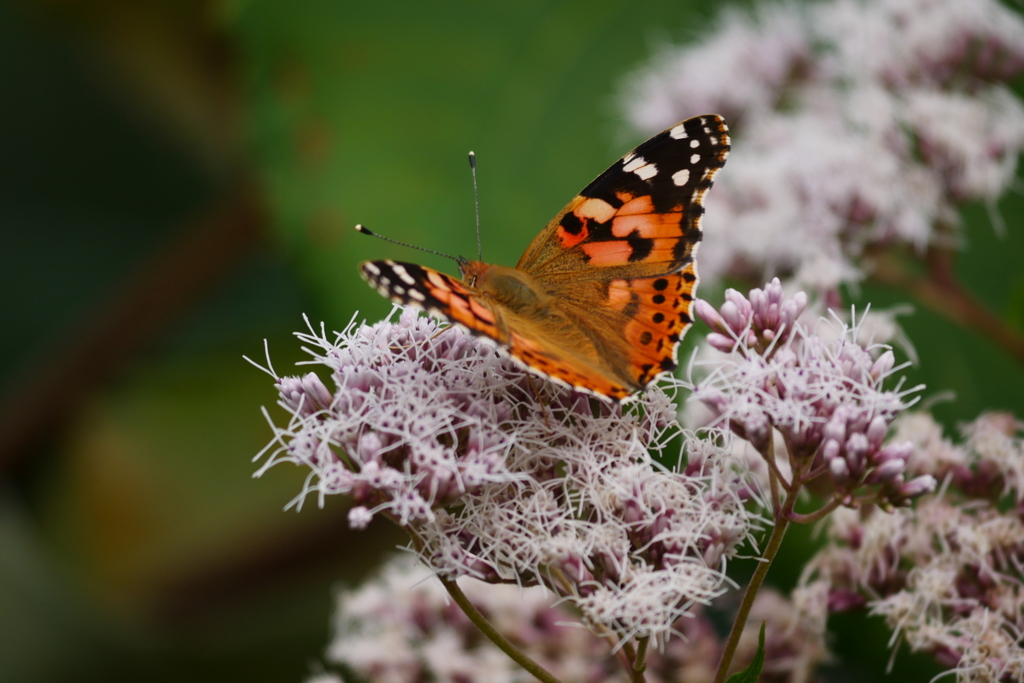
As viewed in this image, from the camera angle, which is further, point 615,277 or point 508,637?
point 508,637

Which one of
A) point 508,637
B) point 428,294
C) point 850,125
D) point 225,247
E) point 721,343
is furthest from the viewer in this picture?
point 225,247

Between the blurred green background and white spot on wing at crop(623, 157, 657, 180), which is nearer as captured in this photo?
white spot on wing at crop(623, 157, 657, 180)

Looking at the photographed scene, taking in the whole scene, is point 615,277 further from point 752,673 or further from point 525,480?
point 752,673

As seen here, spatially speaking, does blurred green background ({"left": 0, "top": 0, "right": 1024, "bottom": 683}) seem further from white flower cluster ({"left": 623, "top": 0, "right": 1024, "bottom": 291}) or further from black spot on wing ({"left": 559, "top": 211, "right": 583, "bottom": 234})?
black spot on wing ({"left": 559, "top": 211, "right": 583, "bottom": 234})

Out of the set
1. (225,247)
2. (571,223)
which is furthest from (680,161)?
(225,247)

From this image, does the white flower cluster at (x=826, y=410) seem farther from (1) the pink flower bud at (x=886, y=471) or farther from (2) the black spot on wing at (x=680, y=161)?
(2) the black spot on wing at (x=680, y=161)

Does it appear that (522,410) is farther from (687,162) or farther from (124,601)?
(124,601)

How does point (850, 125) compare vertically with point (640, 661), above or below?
above

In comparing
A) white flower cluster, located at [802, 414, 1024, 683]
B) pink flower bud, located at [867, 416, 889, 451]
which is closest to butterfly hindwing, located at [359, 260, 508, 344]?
pink flower bud, located at [867, 416, 889, 451]
